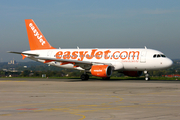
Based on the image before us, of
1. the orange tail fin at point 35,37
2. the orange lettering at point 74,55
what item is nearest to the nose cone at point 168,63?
the orange lettering at point 74,55

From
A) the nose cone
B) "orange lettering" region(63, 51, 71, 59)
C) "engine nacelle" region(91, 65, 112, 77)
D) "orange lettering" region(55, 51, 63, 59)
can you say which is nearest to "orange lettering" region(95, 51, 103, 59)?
"engine nacelle" region(91, 65, 112, 77)

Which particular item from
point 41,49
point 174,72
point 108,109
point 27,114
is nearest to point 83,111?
point 108,109

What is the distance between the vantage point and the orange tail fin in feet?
151

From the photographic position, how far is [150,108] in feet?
41.4

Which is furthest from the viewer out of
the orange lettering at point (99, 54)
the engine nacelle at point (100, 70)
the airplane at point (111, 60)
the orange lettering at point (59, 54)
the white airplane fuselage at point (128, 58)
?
the orange lettering at point (59, 54)

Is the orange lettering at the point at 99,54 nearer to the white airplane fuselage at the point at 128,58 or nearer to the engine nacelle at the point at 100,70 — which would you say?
the white airplane fuselage at the point at 128,58

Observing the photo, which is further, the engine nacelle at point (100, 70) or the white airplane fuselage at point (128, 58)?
the white airplane fuselage at point (128, 58)

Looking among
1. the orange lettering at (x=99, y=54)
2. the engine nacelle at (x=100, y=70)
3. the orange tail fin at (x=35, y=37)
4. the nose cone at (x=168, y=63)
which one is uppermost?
the orange tail fin at (x=35, y=37)

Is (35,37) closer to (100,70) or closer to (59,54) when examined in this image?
(59,54)

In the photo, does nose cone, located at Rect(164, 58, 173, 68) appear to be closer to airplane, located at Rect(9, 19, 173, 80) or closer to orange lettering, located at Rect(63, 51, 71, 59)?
airplane, located at Rect(9, 19, 173, 80)

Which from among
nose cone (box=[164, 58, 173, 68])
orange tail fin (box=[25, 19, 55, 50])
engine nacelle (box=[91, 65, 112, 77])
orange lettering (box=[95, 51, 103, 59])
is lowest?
engine nacelle (box=[91, 65, 112, 77])

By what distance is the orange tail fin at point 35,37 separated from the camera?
46125 mm

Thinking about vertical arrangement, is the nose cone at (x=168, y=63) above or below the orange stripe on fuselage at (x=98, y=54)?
below

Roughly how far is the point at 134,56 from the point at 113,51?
3290 mm
